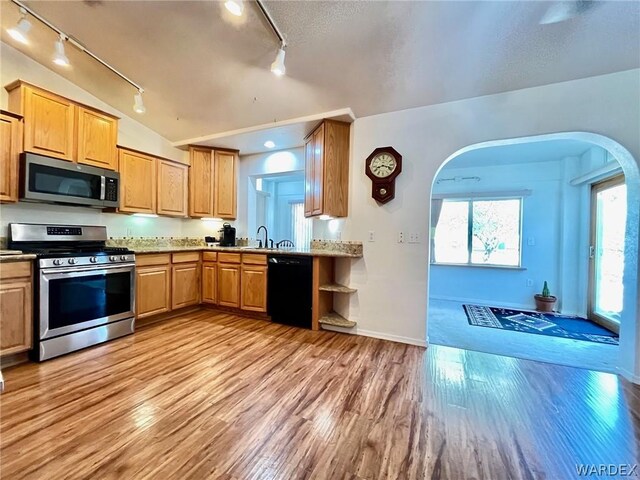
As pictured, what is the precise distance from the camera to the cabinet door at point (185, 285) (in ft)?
11.9

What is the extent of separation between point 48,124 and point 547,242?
7.03 meters

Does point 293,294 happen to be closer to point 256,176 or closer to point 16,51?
point 256,176

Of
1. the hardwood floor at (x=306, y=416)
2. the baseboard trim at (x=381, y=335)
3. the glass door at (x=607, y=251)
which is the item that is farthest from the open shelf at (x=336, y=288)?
the glass door at (x=607, y=251)

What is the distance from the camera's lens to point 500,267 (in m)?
4.93

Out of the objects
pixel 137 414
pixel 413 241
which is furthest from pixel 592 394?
pixel 137 414

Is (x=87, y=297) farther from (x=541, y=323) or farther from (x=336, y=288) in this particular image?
(x=541, y=323)

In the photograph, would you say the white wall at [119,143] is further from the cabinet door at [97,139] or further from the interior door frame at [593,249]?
the interior door frame at [593,249]

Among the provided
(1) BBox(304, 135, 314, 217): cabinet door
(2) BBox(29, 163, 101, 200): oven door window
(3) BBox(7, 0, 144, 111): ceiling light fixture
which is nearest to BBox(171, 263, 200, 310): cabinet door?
(2) BBox(29, 163, 101, 200): oven door window

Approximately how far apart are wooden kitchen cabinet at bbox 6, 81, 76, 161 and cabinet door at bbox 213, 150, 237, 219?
1.78 meters

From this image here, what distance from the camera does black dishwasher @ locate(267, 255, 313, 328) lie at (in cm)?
331

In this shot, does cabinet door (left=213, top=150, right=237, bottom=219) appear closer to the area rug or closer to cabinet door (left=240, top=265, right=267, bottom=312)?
cabinet door (left=240, top=265, right=267, bottom=312)

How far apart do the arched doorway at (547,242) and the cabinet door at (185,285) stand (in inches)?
128

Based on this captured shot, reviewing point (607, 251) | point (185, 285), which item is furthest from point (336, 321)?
point (607, 251)

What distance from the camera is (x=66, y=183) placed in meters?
2.81
